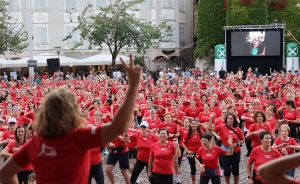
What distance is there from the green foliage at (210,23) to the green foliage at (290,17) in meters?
4.46

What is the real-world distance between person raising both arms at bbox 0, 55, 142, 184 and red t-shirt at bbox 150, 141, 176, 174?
5471mm

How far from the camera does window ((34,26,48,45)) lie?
4141 centimetres

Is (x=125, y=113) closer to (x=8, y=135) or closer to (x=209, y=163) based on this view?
(x=209, y=163)

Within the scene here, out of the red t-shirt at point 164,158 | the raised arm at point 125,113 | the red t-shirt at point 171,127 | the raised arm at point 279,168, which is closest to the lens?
the raised arm at point 279,168

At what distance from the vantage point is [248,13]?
36.3 metres

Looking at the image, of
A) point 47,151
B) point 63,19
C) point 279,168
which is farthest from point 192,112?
point 63,19

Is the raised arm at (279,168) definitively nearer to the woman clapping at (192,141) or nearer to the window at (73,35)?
the woman clapping at (192,141)

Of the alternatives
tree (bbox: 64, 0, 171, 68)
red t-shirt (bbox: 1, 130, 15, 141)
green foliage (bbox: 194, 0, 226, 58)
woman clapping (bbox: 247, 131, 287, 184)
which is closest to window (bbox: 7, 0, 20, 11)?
tree (bbox: 64, 0, 171, 68)

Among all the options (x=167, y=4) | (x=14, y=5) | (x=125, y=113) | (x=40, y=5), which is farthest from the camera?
(x=167, y=4)

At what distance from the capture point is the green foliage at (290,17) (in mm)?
37906

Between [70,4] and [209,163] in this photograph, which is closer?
[209,163]

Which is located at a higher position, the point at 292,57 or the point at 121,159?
the point at 292,57

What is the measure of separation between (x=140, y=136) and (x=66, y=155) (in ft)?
21.4

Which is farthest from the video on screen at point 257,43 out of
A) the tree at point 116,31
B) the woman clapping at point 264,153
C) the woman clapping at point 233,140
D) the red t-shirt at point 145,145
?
the woman clapping at point 264,153
